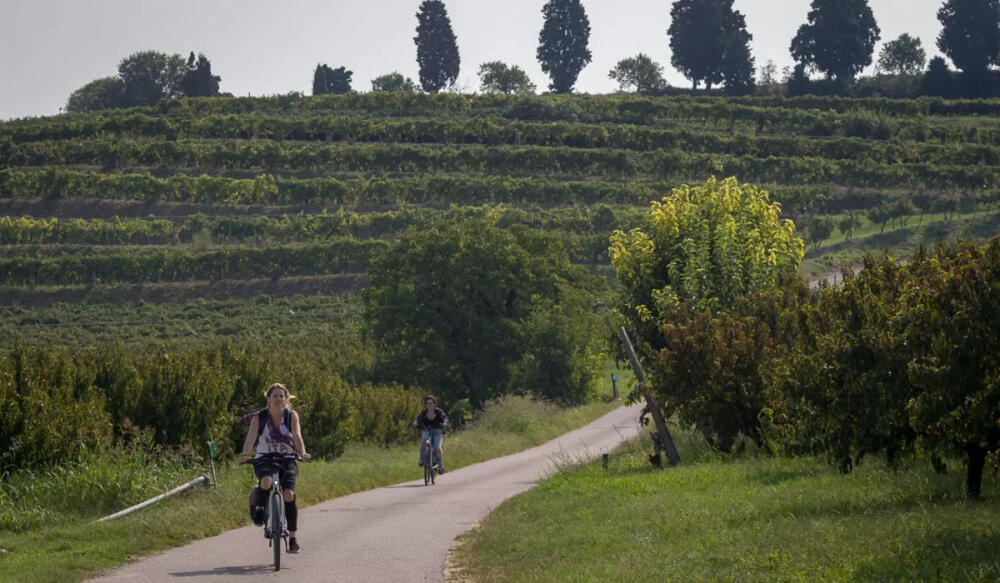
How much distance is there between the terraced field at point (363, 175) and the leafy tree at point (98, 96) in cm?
4546

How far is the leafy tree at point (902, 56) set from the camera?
5886 inches

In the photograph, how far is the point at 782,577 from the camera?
9.30 meters

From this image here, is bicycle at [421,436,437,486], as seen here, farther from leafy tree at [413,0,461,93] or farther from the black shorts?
leafy tree at [413,0,461,93]

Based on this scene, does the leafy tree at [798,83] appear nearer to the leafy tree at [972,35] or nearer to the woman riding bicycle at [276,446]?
the leafy tree at [972,35]

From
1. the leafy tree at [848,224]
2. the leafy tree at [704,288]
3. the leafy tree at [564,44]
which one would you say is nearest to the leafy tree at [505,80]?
the leafy tree at [564,44]

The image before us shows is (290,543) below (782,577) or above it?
below

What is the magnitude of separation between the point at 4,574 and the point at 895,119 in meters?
105

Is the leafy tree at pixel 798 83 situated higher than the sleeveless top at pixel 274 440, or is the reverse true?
the leafy tree at pixel 798 83

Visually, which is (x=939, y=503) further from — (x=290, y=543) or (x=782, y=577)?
(x=290, y=543)

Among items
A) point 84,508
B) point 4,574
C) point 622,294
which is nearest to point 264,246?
point 622,294

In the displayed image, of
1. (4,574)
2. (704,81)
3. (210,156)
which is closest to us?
(4,574)

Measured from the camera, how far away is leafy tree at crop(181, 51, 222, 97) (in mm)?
146375

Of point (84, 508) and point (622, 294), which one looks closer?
point (84, 508)

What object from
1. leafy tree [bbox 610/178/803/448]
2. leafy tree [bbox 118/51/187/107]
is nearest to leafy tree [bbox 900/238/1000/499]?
leafy tree [bbox 610/178/803/448]
